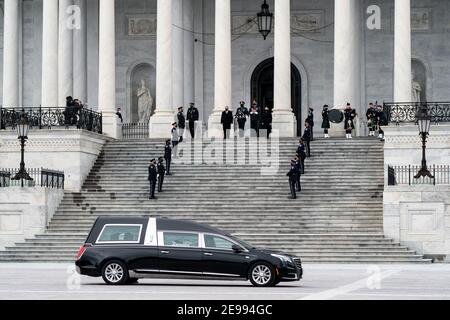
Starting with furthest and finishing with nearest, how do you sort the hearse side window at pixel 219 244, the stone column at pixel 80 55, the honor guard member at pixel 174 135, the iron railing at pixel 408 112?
the stone column at pixel 80 55 < the honor guard member at pixel 174 135 < the iron railing at pixel 408 112 < the hearse side window at pixel 219 244

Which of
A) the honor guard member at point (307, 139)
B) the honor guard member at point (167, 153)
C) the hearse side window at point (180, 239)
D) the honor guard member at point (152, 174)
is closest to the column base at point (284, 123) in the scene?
the honor guard member at point (307, 139)

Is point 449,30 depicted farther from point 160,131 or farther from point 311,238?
point 311,238

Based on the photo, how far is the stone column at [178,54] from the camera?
Answer: 2594 inches

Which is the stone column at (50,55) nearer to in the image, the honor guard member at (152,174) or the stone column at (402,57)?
the honor guard member at (152,174)

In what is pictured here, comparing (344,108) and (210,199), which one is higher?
(344,108)

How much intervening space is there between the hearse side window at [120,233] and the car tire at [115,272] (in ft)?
2.24

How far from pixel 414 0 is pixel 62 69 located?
18727 millimetres

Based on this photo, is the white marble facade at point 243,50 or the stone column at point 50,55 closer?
the stone column at point 50,55

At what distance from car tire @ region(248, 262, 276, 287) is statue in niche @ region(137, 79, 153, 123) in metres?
38.2

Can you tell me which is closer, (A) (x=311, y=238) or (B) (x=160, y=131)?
(A) (x=311, y=238)
